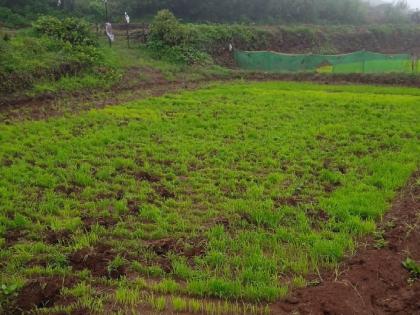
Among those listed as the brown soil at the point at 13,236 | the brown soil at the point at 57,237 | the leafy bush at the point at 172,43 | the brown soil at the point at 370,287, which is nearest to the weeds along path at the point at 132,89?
the leafy bush at the point at 172,43

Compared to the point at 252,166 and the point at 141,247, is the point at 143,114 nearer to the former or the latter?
the point at 252,166

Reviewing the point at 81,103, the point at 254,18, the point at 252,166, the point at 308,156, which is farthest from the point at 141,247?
the point at 254,18

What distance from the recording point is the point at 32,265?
247 inches

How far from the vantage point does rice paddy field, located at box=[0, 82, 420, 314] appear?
18.8 feet

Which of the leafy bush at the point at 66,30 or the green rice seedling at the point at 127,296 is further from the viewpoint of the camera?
the leafy bush at the point at 66,30

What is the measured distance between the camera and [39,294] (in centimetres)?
547

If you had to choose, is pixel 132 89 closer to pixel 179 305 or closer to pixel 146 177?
pixel 146 177

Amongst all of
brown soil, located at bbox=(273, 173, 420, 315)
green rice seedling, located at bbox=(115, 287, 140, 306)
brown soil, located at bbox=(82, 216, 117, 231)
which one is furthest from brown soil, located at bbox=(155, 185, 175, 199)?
brown soil, located at bbox=(273, 173, 420, 315)

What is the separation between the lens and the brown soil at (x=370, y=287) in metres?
5.25

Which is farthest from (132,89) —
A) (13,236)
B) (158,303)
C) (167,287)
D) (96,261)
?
(158,303)

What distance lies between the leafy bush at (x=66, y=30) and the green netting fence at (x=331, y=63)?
9667mm

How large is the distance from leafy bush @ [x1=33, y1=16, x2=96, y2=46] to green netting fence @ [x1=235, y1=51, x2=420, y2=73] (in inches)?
381

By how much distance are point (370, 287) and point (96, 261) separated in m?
3.59

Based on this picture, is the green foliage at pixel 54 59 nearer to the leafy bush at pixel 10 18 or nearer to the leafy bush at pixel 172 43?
the leafy bush at pixel 172 43
